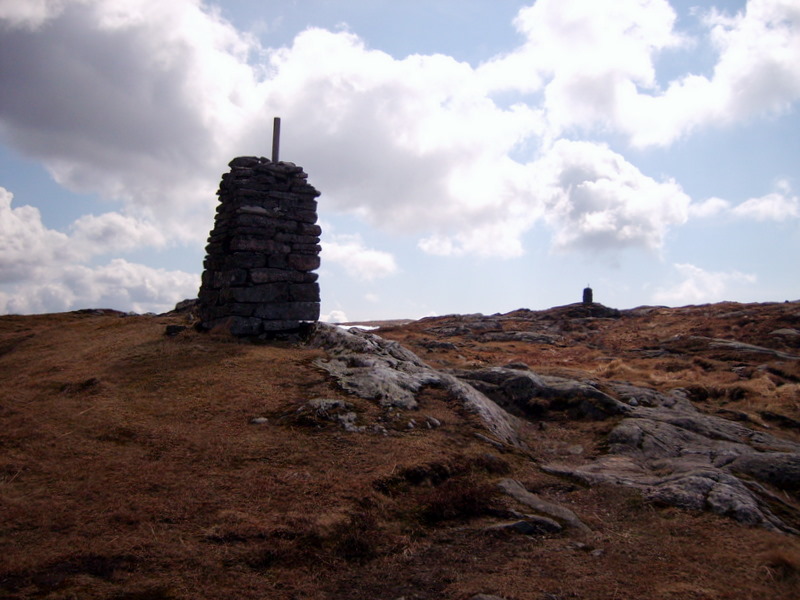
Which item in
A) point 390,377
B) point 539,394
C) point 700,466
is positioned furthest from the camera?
point 539,394

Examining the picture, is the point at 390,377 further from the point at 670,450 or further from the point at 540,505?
the point at 670,450

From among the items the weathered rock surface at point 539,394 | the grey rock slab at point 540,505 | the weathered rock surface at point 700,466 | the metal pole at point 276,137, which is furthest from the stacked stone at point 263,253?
the grey rock slab at point 540,505

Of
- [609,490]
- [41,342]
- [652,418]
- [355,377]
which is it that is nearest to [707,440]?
[652,418]

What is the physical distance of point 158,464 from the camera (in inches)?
313

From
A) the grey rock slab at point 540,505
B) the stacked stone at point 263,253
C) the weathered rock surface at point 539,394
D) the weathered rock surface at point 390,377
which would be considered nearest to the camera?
the grey rock slab at point 540,505

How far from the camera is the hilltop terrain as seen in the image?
5770 mm

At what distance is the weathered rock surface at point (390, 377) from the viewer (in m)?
10.9

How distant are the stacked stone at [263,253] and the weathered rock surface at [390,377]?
174 cm

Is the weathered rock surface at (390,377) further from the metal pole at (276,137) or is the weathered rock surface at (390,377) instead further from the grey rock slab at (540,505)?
the metal pole at (276,137)

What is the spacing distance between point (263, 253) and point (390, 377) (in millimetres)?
5900

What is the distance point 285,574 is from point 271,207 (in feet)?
38.6

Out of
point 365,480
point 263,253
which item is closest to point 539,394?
point 365,480

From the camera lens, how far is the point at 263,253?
15.4 metres

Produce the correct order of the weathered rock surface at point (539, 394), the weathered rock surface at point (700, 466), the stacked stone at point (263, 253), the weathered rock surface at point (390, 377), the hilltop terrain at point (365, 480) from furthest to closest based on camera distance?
the stacked stone at point (263, 253) → the weathered rock surface at point (539, 394) → the weathered rock surface at point (390, 377) → the weathered rock surface at point (700, 466) → the hilltop terrain at point (365, 480)
